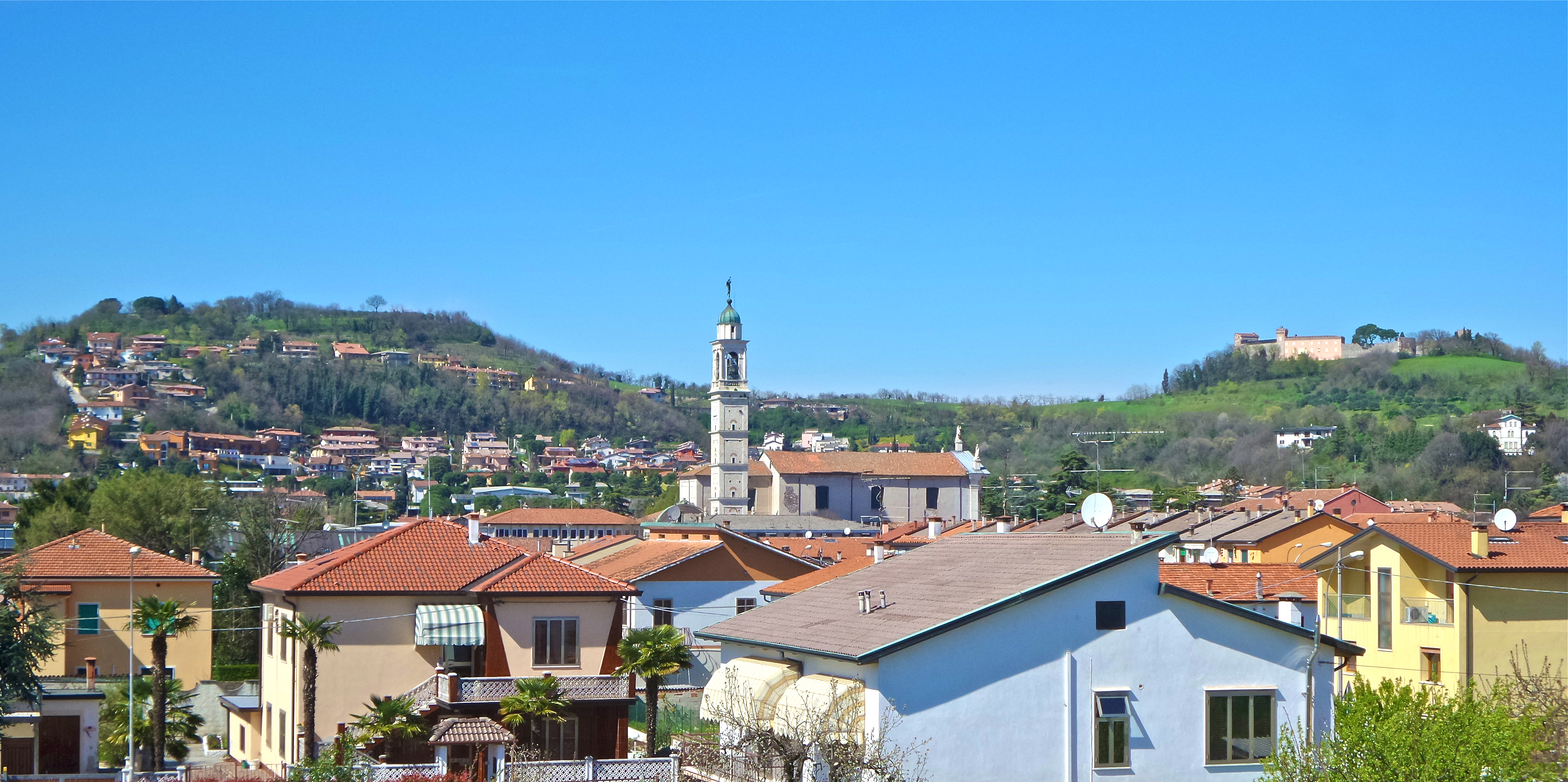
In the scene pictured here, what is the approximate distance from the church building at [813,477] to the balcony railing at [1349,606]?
287 ft

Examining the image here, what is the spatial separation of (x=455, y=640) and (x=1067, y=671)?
582 inches

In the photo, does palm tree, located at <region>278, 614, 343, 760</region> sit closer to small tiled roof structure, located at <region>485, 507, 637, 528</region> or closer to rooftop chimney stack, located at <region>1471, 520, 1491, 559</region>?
rooftop chimney stack, located at <region>1471, 520, 1491, 559</region>

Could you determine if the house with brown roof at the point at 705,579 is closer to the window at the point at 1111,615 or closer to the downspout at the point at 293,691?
the downspout at the point at 293,691

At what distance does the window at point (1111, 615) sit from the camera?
1886 centimetres

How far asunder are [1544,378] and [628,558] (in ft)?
508

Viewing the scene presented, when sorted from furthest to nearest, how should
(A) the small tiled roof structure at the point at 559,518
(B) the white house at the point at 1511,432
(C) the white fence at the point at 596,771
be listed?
(B) the white house at the point at 1511,432
(A) the small tiled roof structure at the point at 559,518
(C) the white fence at the point at 596,771

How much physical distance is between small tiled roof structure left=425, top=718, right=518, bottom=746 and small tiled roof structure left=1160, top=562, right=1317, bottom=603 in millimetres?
13939

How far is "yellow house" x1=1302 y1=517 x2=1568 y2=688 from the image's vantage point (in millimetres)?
28141

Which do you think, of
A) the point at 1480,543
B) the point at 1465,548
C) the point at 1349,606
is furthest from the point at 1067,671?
the point at 1349,606

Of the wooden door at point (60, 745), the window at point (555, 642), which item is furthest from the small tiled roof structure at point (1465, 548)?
the wooden door at point (60, 745)

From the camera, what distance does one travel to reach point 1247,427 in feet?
582

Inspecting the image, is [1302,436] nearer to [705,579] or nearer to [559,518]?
[559,518]

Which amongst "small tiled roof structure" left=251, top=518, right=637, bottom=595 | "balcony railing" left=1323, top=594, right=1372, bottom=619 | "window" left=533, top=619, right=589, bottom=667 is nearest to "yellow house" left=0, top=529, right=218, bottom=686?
"small tiled roof structure" left=251, top=518, right=637, bottom=595

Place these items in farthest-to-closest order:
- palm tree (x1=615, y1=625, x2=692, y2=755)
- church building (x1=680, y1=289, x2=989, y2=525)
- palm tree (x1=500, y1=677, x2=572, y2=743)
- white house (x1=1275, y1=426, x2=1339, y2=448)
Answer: white house (x1=1275, y1=426, x2=1339, y2=448)
church building (x1=680, y1=289, x2=989, y2=525)
palm tree (x1=615, y1=625, x2=692, y2=755)
palm tree (x1=500, y1=677, x2=572, y2=743)
